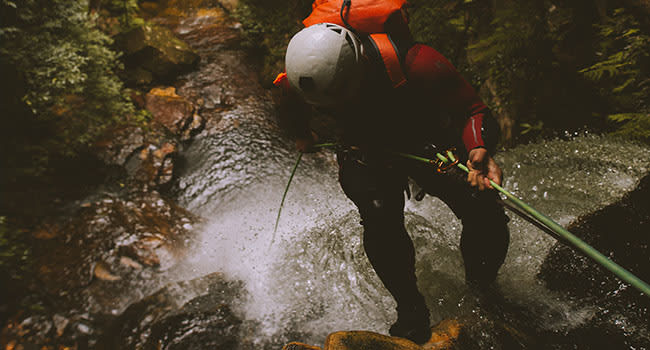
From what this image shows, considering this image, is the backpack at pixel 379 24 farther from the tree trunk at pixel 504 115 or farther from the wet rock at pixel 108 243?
the wet rock at pixel 108 243

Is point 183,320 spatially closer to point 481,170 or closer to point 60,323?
point 60,323

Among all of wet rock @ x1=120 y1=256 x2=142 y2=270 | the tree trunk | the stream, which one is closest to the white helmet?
the stream

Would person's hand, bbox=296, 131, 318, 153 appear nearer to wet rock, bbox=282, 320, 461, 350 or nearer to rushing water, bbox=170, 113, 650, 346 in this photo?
wet rock, bbox=282, 320, 461, 350

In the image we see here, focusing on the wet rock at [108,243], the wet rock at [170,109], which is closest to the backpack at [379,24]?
the wet rock at [108,243]

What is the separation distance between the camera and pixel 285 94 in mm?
2145

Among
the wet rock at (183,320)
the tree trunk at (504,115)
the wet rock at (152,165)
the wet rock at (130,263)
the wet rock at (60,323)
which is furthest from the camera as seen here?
the wet rock at (152,165)

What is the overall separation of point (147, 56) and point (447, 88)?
309 inches

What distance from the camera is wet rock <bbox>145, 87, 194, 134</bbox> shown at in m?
6.29

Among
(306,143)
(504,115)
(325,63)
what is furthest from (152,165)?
(504,115)

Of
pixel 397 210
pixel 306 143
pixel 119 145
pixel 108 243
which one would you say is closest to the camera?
pixel 397 210

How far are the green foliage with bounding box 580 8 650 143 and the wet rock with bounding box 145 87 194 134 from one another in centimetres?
652

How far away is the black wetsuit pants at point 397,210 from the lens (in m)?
2.02

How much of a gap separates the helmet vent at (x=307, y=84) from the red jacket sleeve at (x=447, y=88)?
0.58 m

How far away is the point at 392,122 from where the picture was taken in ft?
6.29
